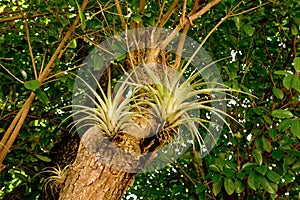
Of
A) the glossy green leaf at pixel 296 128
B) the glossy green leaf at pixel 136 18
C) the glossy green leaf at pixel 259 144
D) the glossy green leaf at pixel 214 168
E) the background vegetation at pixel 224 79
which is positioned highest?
the background vegetation at pixel 224 79

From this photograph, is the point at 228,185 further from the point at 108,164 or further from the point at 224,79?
the point at 224,79

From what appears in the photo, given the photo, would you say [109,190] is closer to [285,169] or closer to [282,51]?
[285,169]

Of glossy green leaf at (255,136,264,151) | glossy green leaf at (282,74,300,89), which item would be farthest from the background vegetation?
glossy green leaf at (282,74,300,89)

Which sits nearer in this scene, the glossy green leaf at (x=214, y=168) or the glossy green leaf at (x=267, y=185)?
the glossy green leaf at (x=267, y=185)

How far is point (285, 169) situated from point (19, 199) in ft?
5.55

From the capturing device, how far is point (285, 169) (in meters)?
2.21

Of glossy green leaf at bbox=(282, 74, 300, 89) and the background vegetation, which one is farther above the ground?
the background vegetation

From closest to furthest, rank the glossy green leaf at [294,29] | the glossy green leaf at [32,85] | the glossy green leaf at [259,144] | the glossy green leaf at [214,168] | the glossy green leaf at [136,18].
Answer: the glossy green leaf at [32,85] < the glossy green leaf at [136,18] < the glossy green leaf at [214,168] < the glossy green leaf at [259,144] < the glossy green leaf at [294,29]

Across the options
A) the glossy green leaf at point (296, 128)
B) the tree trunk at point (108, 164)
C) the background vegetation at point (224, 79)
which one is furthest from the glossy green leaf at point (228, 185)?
the tree trunk at point (108, 164)

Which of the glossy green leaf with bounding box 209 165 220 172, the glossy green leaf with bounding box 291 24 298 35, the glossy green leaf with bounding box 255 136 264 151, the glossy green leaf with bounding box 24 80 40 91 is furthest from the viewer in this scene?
the glossy green leaf with bounding box 291 24 298 35

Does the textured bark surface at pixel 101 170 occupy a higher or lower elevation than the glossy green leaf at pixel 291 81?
lower

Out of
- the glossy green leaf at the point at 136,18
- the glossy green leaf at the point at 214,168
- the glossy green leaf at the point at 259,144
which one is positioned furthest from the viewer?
the glossy green leaf at the point at 259,144

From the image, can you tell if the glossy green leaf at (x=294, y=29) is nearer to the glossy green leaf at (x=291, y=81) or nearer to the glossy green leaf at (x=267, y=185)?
the glossy green leaf at (x=291, y=81)

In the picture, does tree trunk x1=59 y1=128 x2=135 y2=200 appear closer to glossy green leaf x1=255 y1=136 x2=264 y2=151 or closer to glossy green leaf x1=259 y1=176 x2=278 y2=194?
glossy green leaf x1=259 y1=176 x2=278 y2=194
